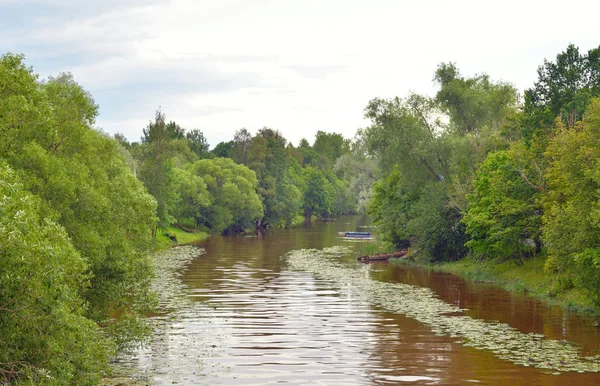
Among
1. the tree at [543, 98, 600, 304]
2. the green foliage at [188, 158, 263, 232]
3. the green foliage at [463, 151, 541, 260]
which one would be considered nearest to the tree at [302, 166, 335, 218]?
the green foliage at [188, 158, 263, 232]

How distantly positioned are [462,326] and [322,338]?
791 centimetres

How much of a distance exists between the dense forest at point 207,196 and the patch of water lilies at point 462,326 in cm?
539

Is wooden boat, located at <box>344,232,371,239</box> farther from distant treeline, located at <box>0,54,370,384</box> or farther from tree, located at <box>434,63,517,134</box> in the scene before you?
distant treeline, located at <box>0,54,370,384</box>

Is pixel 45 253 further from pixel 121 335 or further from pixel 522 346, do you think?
pixel 522 346

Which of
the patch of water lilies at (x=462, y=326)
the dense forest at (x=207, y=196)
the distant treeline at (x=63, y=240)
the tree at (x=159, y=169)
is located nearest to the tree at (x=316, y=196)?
the dense forest at (x=207, y=196)

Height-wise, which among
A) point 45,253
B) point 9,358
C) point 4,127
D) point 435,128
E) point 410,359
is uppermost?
point 435,128

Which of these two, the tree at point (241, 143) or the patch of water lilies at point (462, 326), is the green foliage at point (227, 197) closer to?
the tree at point (241, 143)

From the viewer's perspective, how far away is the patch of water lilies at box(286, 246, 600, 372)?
27.8m

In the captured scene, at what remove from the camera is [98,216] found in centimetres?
2627

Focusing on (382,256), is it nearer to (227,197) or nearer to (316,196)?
(227,197)

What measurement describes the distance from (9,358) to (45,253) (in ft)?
9.66

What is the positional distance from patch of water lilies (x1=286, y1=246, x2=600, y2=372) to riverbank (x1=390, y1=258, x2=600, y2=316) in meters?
5.80

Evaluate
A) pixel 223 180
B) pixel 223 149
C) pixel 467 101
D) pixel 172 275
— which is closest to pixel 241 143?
pixel 223 149

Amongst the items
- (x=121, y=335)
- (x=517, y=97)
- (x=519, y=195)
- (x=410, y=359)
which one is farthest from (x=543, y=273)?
(x=517, y=97)
